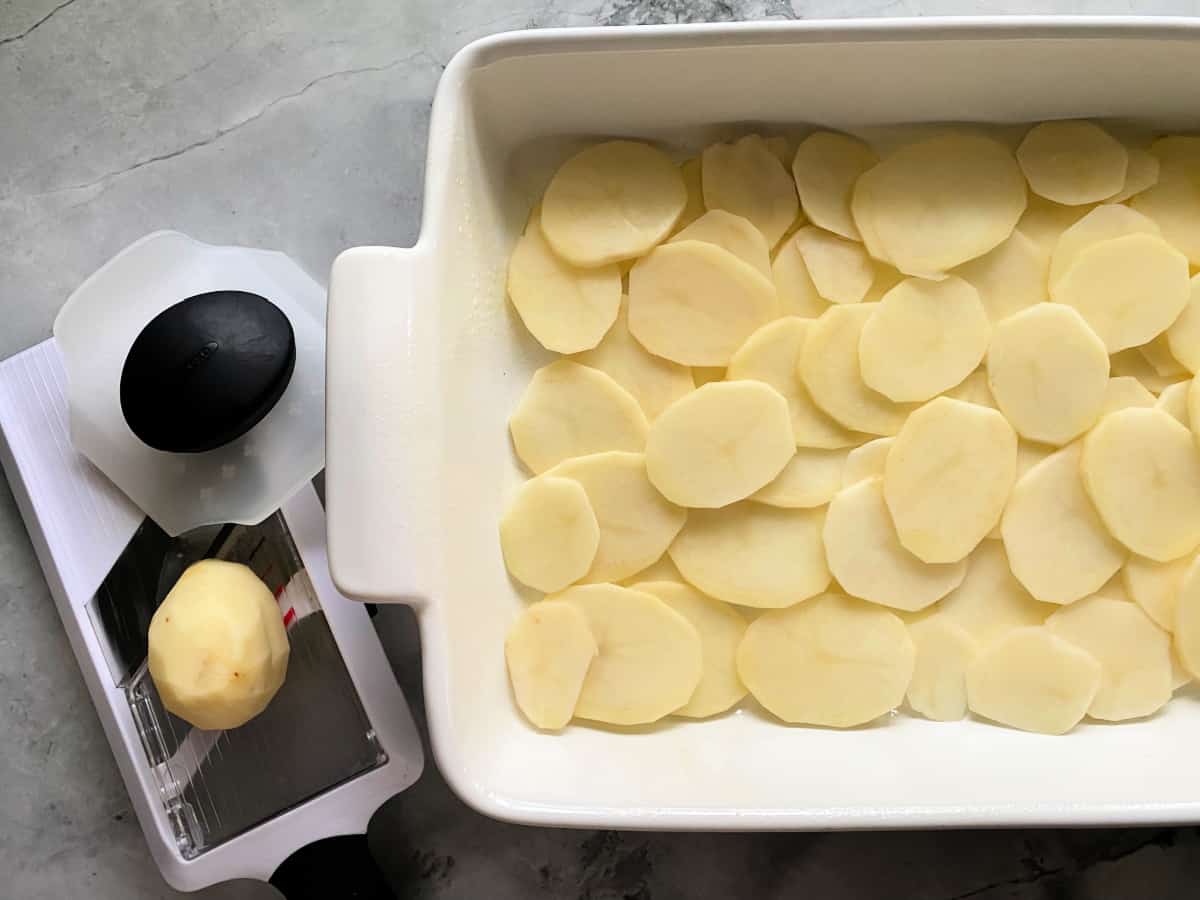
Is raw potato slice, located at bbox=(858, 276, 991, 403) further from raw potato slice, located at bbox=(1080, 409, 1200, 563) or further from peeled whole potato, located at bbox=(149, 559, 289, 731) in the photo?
peeled whole potato, located at bbox=(149, 559, 289, 731)

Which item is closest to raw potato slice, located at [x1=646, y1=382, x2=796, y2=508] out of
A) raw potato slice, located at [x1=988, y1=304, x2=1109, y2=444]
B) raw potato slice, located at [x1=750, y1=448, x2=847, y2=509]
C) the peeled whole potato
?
raw potato slice, located at [x1=750, y1=448, x2=847, y2=509]

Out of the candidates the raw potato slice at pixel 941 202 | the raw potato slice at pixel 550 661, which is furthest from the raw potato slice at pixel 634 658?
the raw potato slice at pixel 941 202

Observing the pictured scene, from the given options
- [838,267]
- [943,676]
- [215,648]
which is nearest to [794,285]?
[838,267]

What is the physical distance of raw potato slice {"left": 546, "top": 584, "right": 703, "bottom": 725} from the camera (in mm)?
518

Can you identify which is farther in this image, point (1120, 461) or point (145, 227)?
point (145, 227)

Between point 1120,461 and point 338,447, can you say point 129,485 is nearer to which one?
→ point 338,447

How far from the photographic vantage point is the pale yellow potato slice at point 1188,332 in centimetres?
53

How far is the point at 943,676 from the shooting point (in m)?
0.53

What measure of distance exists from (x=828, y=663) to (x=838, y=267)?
0.21 meters

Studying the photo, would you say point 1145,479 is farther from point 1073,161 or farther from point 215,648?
point 215,648

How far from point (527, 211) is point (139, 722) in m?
0.37

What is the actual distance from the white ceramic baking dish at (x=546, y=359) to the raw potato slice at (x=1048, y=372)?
114 mm

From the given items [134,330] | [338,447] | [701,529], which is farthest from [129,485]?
[701,529]

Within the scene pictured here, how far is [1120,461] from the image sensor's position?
52 cm
